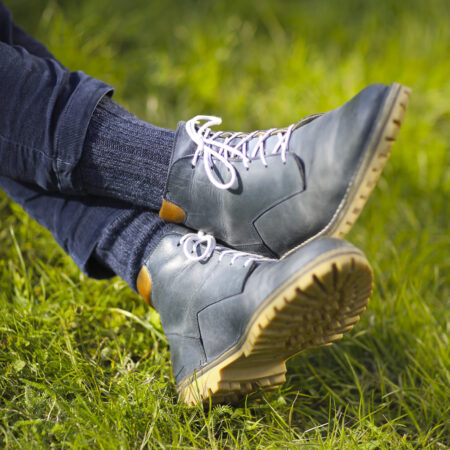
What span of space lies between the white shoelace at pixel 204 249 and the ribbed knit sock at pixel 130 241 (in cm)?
8

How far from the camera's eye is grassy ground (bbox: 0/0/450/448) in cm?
123

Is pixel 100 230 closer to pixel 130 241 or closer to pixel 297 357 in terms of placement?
pixel 130 241

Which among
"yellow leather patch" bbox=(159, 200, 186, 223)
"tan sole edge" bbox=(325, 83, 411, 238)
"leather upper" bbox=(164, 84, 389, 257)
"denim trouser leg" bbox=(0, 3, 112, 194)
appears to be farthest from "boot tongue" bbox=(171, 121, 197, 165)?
"tan sole edge" bbox=(325, 83, 411, 238)

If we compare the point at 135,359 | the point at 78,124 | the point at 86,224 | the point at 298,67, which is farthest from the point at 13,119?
the point at 298,67

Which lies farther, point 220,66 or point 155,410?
point 220,66

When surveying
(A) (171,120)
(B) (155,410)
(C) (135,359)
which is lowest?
(C) (135,359)

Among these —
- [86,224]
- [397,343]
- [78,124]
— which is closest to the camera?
[78,124]

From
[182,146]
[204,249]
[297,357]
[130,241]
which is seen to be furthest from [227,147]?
[297,357]

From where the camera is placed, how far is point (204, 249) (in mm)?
1271

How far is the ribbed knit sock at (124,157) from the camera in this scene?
131 cm

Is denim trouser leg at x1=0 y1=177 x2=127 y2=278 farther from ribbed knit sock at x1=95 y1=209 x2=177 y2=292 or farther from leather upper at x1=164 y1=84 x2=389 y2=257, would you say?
leather upper at x1=164 y1=84 x2=389 y2=257

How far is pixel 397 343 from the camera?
155 centimetres

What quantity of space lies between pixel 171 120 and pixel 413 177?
1149 mm

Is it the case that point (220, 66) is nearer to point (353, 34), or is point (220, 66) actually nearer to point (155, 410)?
point (353, 34)
